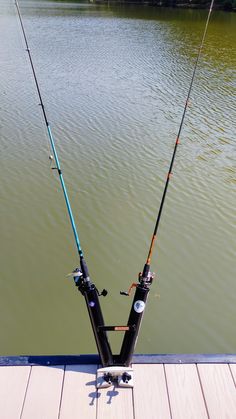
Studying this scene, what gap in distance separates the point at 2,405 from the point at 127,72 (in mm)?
14138

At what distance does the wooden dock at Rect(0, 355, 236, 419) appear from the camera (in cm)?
281

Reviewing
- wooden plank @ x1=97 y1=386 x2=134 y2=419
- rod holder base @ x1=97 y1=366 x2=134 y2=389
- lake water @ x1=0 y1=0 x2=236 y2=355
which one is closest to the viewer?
wooden plank @ x1=97 y1=386 x2=134 y2=419

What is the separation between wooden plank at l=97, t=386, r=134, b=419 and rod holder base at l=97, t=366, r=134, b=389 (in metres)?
0.04

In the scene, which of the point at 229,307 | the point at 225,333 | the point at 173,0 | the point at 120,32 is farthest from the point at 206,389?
the point at 173,0

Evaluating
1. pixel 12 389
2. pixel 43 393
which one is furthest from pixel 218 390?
pixel 12 389

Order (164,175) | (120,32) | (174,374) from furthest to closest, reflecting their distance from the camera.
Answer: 1. (120,32)
2. (164,175)
3. (174,374)

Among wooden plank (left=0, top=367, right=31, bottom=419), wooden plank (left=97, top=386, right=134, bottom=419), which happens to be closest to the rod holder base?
wooden plank (left=97, top=386, right=134, bottom=419)

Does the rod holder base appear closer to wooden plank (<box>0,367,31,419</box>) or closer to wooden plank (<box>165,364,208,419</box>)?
wooden plank (<box>165,364,208,419</box>)

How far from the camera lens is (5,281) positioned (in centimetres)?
491

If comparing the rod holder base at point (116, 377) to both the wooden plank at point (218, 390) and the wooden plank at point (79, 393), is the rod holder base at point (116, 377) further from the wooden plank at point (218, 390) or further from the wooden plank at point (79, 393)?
the wooden plank at point (218, 390)

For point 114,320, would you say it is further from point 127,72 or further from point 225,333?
point 127,72

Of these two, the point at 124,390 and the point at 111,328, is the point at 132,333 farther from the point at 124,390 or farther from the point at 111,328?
the point at 124,390

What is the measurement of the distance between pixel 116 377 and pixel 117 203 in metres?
3.96

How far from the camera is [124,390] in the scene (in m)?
2.93
